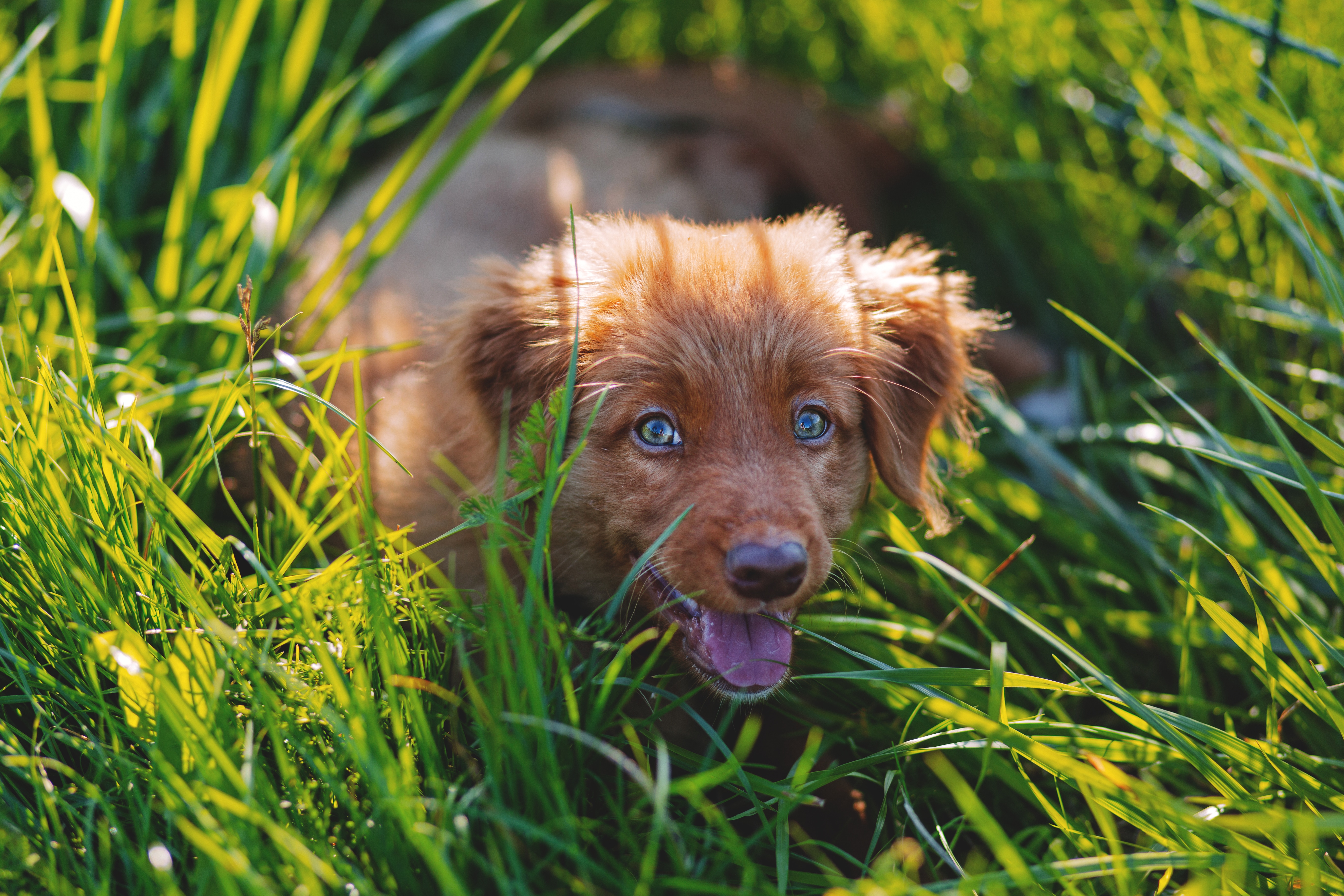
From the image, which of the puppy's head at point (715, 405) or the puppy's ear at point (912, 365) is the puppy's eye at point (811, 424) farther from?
the puppy's ear at point (912, 365)

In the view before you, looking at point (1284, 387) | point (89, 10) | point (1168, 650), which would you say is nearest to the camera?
point (1168, 650)

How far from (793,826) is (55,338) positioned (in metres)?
1.95

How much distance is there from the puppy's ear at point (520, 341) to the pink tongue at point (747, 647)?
1.88 ft

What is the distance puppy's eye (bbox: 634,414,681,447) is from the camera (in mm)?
1729

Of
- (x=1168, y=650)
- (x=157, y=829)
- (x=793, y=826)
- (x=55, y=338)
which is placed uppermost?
(x=55, y=338)

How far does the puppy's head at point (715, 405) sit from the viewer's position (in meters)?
1.60

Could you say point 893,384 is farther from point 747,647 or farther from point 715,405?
point 747,647

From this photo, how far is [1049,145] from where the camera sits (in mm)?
3350

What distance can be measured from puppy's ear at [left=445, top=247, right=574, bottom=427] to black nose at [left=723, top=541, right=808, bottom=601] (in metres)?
0.54

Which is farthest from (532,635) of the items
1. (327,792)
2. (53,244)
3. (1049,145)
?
(1049,145)

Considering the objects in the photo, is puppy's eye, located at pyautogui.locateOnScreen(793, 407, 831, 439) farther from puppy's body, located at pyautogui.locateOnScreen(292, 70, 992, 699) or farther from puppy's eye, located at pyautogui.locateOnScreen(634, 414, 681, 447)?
puppy's eye, located at pyautogui.locateOnScreen(634, 414, 681, 447)

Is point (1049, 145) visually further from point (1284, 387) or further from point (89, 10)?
point (89, 10)

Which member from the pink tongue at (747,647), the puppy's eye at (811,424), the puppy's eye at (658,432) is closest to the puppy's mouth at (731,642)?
the pink tongue at (747,647)

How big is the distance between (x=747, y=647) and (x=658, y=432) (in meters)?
0.45
